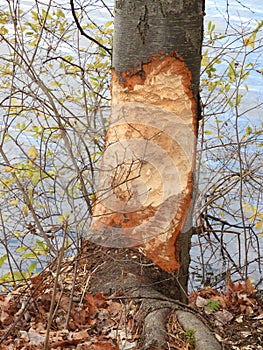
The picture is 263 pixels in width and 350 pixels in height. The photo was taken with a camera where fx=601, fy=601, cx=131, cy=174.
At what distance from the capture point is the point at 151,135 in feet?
9.29

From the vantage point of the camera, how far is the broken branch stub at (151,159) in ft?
9.30

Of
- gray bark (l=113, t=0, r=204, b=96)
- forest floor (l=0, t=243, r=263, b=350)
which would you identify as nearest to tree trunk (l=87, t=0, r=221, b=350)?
gray bark (l=113, t=0, r=204, b=96)

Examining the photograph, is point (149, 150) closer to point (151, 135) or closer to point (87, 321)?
point (151, 135)

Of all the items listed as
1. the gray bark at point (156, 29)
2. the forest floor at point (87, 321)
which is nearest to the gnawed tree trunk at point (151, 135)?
the gray bark at point (156, 29)

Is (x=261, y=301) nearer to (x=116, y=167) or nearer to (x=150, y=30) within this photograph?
(x=116, y=167)

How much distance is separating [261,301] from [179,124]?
4.09ft

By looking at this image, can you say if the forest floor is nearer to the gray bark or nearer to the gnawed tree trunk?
the gnawed tree trunk

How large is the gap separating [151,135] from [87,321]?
2.95 ft

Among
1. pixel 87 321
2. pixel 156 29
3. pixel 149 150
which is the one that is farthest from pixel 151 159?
pixel 87 321


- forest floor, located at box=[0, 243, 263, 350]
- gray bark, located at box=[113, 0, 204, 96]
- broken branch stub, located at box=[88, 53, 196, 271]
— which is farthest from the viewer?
broken branch stub, located at box=[88, 53, 196, 271]

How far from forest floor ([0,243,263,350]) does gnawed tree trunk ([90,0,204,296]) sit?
31 centimetres

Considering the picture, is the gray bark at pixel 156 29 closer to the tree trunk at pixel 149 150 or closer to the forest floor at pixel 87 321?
the tree trunk at pixel 149 150

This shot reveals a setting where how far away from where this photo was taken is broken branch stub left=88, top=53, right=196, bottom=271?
Result: 9.30 feet

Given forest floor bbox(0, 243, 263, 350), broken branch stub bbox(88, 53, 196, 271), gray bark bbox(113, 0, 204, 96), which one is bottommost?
forest floor bbox(0, 243, 263, 350)
